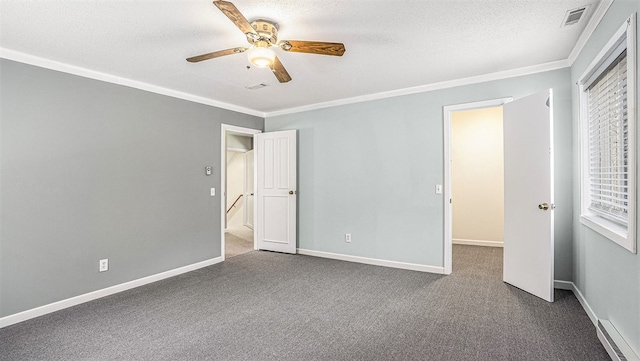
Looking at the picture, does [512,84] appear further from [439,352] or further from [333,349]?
[333,349]

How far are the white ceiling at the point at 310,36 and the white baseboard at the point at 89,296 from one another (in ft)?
7.69

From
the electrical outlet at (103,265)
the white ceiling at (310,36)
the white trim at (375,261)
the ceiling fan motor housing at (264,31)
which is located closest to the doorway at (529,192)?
the white ceiling at (310,36)

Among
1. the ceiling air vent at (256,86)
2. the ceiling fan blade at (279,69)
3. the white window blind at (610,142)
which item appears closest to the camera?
the white window blind at (610,142)

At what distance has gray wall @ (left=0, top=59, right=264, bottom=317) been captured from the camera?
9.16 feet

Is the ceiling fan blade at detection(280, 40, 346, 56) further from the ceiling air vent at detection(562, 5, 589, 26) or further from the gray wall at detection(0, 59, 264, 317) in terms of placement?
the gray wall at detection(0, 59, 264, 317)

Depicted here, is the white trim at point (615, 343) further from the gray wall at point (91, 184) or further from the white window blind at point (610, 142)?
the gray wall at point (91, 184)

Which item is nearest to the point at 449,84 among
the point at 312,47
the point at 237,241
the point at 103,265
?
the point at 312,47

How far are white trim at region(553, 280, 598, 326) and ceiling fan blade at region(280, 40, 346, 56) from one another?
9.61 ft

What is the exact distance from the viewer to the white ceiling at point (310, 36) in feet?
7.02

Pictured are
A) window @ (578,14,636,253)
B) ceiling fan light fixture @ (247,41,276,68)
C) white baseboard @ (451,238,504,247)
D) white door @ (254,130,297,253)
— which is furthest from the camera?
white baseboard @ (451,238,504,247)

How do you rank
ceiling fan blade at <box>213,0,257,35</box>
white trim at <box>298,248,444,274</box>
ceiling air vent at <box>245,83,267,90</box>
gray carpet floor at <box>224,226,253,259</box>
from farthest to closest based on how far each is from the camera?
gray carpet floor at <box>224,226,253,259</box>, white trim at <box>298,248,444,274</box>, ceiling air vent at <box>245,83,267,90</box>, ceiling fan blade at <box>213,0,257,35</box>

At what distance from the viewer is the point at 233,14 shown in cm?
187

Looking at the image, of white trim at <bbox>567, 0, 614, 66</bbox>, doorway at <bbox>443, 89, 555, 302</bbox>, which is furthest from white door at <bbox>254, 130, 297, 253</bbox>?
white trim at <bbox>567, 0, 614, 66</bbox>

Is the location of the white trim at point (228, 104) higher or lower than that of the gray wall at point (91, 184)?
higher
